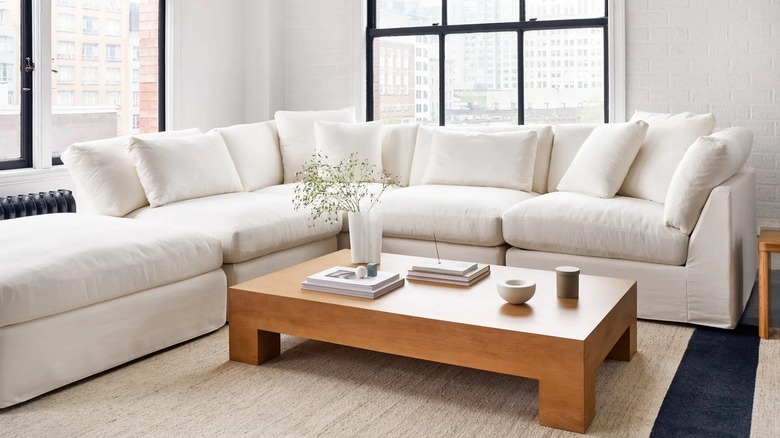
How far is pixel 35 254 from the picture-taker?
9.15ft

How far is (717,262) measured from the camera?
11.2 feet

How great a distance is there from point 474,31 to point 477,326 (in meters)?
3.65

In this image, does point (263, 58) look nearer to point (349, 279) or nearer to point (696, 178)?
point (349, 279)

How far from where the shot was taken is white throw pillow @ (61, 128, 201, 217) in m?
3.90

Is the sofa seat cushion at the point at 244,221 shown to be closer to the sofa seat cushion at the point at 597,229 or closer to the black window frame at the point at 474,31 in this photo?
the sofa seat cushion at the point at 597,229

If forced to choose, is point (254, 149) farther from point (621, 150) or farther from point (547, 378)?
point (547, 378)

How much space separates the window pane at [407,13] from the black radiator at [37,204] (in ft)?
9.28

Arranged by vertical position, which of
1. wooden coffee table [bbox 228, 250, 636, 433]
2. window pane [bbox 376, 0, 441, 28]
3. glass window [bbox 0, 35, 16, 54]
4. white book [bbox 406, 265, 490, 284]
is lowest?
wooden coffee table [bbox 228, 250, 636, 433]

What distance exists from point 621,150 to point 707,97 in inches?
46.1

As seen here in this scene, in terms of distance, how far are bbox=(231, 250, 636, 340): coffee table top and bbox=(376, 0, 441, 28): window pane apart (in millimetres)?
3127

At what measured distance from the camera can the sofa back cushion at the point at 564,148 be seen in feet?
14.9

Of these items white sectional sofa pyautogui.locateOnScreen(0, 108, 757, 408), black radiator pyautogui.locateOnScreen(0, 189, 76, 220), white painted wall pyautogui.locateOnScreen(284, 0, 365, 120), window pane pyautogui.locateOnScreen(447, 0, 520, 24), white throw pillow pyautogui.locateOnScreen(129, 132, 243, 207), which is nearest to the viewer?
white sectional sofa pyautogui.locateOnScreen(0, 108, 757, 408)

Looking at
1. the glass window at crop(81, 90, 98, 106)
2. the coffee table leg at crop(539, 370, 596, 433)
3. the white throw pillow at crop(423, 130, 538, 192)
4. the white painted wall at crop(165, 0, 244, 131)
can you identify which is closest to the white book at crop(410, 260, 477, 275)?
the coffee table leg at crop(539, 370, 596, 433)

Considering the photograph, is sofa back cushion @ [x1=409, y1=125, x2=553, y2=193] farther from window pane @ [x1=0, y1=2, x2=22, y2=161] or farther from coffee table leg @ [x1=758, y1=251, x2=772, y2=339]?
window pane @ [x1=0, y1=2, x2=22, y2=161]
